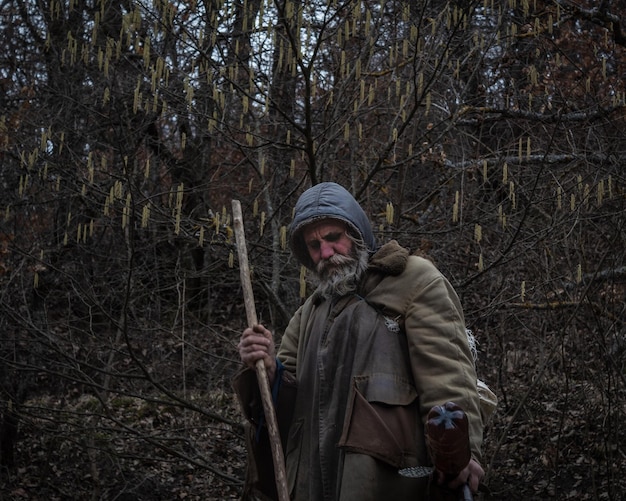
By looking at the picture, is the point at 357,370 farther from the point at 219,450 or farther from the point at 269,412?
the point at 219,450

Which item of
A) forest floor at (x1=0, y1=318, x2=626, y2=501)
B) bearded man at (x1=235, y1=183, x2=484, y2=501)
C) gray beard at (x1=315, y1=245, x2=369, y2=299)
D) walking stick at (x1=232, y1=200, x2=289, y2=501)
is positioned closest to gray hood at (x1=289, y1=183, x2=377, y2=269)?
bearded man at (x1=235, y1=183, x2=484, y2=501)

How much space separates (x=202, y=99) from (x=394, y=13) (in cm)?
177

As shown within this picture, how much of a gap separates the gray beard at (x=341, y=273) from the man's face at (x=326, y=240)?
3 cm

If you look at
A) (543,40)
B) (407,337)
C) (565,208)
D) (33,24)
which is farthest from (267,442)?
(33,24)

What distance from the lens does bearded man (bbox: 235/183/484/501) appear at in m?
2.69

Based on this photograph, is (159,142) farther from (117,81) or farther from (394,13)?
(394,13)

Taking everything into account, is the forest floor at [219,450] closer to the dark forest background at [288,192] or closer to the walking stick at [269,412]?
the dark forest background at [288,192]

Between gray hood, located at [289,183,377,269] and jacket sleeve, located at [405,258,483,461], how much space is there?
1.28 ft

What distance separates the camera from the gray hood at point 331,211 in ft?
10.4

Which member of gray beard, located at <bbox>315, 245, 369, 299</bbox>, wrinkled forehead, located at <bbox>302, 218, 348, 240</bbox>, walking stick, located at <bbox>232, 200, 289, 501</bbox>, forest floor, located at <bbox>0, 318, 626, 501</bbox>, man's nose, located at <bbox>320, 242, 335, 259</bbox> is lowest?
forest floor, located at <bbox>0, 318, 626, 501</bbox>

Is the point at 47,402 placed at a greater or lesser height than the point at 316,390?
lesser

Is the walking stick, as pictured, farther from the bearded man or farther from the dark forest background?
the dark forest background

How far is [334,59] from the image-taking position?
21.4ft

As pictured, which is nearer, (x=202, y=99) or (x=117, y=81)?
(x=202, y=99)
